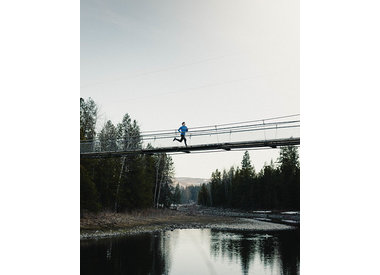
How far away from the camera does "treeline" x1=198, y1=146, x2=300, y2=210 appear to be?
45.5 metres

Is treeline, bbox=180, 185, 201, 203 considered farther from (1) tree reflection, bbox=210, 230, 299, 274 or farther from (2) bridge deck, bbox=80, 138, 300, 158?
(2) bridge deck, bbox=80, 138, 300, 158

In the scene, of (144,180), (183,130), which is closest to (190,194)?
(144,180)

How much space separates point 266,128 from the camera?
37.9 ft

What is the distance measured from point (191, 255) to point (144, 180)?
68.1 feet

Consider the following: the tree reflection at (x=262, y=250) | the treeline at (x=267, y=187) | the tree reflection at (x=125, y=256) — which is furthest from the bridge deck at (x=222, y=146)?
the treeline at (x=267, y=187)

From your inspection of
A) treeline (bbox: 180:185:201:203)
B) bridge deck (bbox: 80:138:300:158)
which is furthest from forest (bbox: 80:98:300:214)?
treeline (bbox: 180:185:201:203)

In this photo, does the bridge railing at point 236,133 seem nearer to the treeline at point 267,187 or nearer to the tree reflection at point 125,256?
the tree reflection at point 125,256

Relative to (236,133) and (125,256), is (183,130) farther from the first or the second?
(125,256)

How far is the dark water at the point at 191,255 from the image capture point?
43.5 ft

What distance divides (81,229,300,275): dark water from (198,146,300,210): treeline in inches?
975
